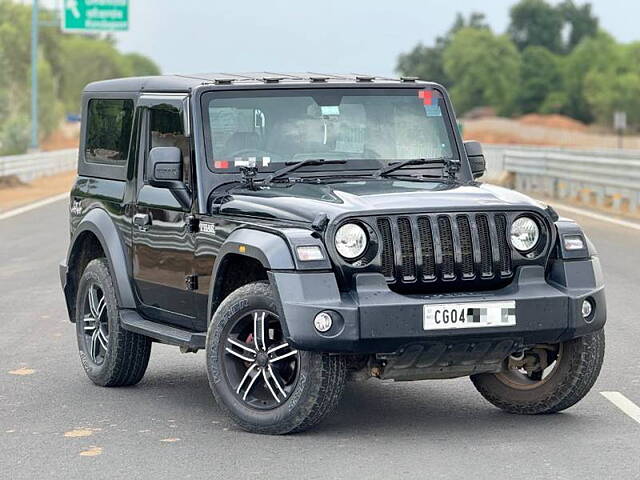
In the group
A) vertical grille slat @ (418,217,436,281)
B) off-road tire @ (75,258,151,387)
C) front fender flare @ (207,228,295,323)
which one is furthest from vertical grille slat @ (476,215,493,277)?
off-road tire @ (75,258,151,387)

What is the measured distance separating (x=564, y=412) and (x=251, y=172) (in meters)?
2.07

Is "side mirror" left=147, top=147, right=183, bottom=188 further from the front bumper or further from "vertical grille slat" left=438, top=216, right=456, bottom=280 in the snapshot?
"vertical grille slat" left=438, top=216, right=456, bottom=280

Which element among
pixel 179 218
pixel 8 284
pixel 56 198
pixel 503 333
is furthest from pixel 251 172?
pixel 56 198

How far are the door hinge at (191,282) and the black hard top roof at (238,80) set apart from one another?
40.8 inches

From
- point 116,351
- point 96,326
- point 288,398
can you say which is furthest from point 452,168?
point 96,326

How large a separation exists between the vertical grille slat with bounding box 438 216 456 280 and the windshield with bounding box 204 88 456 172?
120 centimetres

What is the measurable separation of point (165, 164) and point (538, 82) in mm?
182769

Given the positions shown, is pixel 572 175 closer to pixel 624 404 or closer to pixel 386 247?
pixel 624 404

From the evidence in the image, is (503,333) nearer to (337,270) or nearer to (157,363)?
(337,270)

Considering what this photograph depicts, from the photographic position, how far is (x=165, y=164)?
8.11 meters

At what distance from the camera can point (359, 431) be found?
301 inches

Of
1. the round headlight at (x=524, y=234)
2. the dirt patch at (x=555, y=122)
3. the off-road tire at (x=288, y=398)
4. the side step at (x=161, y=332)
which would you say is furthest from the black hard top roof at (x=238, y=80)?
the dirt patch at (x=555, y=122)

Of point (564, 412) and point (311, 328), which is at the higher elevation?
point (311, 328)

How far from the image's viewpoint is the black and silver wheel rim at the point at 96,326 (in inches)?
365
